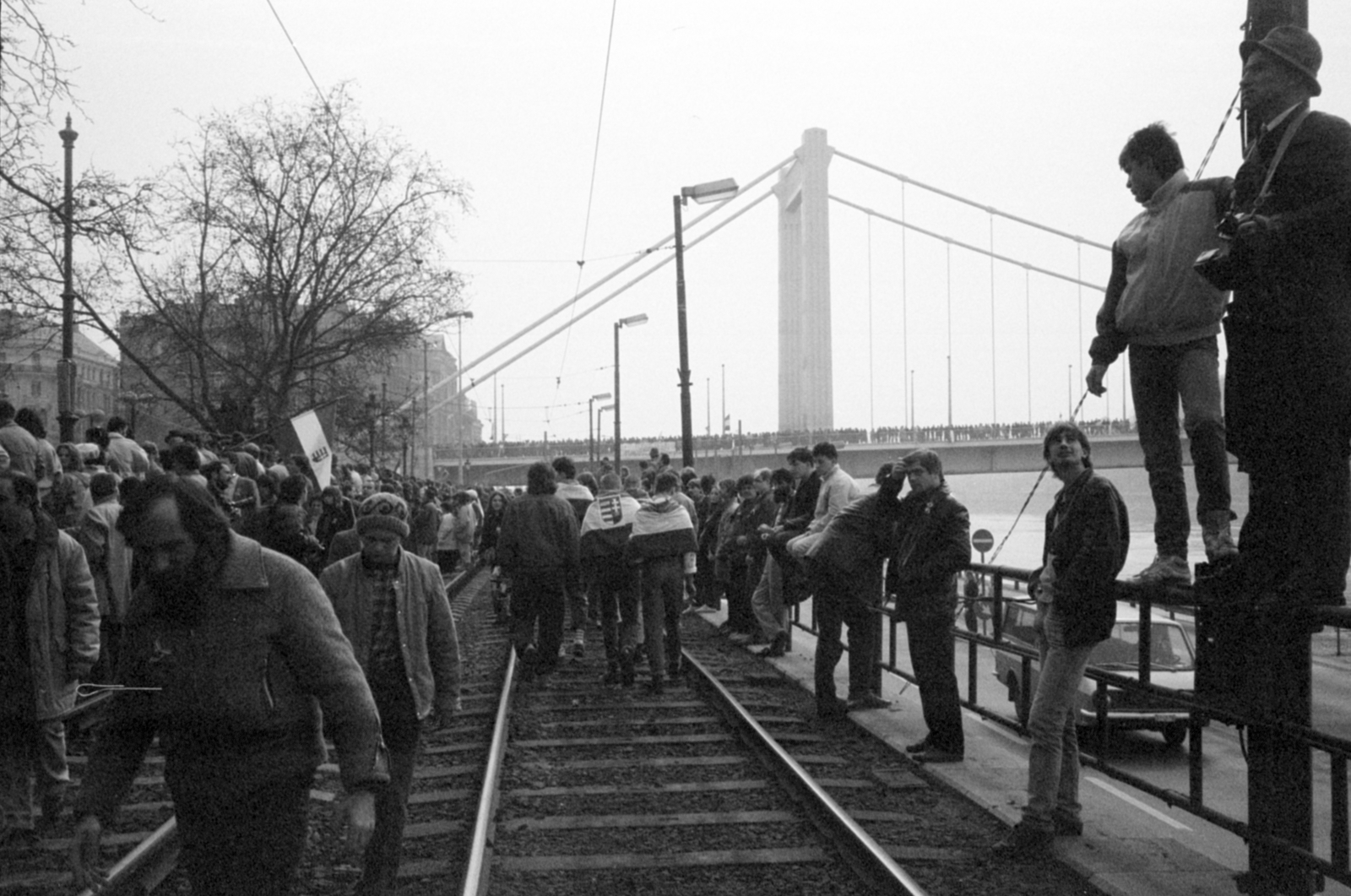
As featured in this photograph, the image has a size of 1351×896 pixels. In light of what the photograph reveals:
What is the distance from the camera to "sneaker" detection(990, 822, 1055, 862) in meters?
5.98

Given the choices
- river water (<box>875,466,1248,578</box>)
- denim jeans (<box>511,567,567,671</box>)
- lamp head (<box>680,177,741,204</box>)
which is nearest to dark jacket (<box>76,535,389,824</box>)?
denim jeans (<box>511,567,567,671</box>)

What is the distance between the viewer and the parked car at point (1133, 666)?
19.8 ft

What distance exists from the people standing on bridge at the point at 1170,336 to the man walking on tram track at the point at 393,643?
2803 mm

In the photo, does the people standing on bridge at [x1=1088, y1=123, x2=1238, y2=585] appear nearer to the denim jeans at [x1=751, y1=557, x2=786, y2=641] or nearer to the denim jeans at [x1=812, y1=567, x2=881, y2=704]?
the denim jeans at [x1=812, y1=567, x2=881, y2=704]

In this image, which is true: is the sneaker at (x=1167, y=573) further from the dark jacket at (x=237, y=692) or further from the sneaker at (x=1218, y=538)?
the dark jacket at (x=237, y=692)

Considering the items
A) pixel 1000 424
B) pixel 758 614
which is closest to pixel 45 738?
pixel 758 614

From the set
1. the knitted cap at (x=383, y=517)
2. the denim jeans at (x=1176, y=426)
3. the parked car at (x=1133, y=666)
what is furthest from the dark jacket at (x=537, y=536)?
the denim jeans at (x=1176, y=426)

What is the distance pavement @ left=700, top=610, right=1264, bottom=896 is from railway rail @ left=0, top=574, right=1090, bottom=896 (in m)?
0.14

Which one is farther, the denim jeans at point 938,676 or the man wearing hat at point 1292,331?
the denim jeans at point 938,676

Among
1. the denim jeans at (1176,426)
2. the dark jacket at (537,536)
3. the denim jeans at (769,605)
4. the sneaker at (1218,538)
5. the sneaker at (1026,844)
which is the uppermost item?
the denim jeans at (1176,426)

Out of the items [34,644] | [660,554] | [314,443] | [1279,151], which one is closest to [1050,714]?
[1279,151]

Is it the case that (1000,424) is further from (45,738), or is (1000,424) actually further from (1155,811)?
(45,738)

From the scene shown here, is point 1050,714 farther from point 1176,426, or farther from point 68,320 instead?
point 68,320

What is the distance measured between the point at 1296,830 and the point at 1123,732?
1958mm
